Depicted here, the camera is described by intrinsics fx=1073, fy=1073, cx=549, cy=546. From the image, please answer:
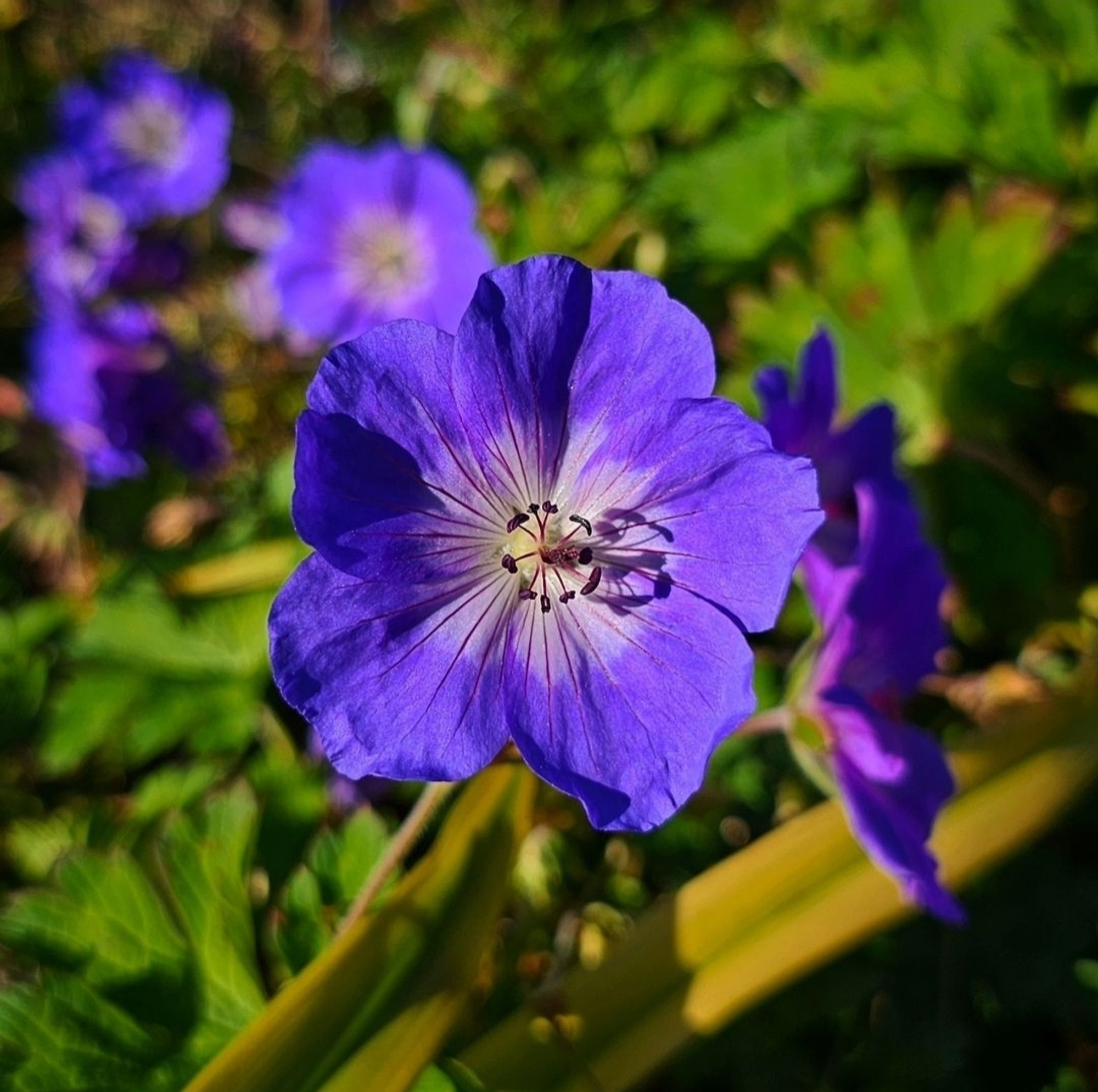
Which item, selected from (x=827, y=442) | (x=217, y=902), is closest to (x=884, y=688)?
(x=827, y=442)

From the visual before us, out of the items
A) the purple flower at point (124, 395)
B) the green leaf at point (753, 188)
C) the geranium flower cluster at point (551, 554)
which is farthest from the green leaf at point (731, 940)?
the purple flower at point (124, 395)

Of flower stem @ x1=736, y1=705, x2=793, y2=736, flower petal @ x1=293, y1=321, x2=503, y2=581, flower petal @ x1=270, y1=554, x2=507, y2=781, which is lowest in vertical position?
flower stem @ x1=736, y1=705, x2=793, y2=736

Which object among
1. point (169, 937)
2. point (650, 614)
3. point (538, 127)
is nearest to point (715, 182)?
point (538, 127)

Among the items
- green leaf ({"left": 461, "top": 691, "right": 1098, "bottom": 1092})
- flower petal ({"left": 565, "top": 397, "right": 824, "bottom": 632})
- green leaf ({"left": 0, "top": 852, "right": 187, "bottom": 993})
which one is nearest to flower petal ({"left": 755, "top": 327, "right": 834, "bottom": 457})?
flower petal ({"left": 565, "top": 397, "right": 824, "bottom": 632})

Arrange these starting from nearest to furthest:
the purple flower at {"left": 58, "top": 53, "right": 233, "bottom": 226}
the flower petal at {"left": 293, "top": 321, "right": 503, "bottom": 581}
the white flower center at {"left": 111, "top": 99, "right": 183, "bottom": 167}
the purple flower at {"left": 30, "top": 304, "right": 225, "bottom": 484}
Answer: the flower petal at {"left": 293, "top": 321, "right": 503, "bottom": 581}, the purple flower at {"left": 30, "top": 304, "right": 225, "bottom": 484}, the purple flower at {"left": 58, "top": 53, "right": 233, "bottom": 226}, the white flower center at {"left": 111, "top": 99, "right": 183, "bottom": 167}

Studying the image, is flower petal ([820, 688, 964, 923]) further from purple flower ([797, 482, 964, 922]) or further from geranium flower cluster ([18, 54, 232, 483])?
geranium flower cluster ([18, 54, 232, 483])

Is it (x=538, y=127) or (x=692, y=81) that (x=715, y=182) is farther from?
(x=538, y=127)

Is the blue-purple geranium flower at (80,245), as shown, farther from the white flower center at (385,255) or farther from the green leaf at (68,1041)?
the green leaf at (68,1041)
